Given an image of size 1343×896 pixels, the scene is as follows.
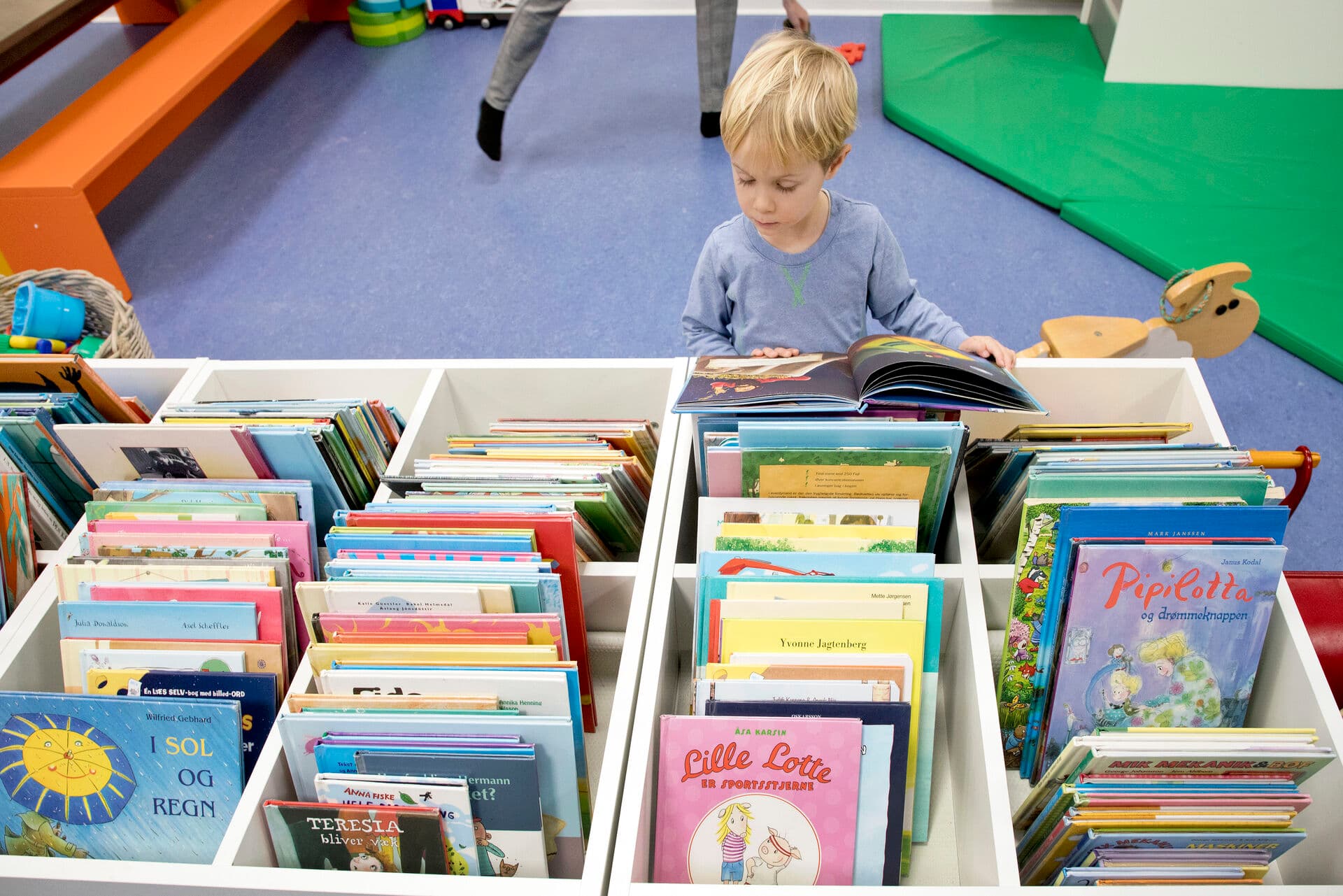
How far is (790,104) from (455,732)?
984 millimetres

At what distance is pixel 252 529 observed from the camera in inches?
51.9

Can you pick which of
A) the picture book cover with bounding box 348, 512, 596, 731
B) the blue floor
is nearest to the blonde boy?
the picture book cover with bounding box 348, 512, 596, 731

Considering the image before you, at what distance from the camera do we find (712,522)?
49.8 inches

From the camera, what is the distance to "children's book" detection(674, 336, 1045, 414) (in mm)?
1207

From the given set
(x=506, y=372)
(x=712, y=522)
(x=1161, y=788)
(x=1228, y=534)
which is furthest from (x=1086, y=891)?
(x=506, y=372)

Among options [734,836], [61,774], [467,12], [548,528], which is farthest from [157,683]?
[467,12]

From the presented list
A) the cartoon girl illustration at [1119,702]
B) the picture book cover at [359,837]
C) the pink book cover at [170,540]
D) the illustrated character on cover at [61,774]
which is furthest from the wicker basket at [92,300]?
the cartoon girl illustration at [1119,702]

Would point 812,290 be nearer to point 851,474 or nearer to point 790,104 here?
point 790,104

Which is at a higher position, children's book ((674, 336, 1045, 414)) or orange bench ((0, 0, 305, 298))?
children's book ((674, 336, 1045, 414))

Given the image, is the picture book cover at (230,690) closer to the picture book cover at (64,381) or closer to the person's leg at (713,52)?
the picture book cover at (64,381)

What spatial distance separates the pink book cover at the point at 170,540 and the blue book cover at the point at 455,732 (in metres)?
0.32

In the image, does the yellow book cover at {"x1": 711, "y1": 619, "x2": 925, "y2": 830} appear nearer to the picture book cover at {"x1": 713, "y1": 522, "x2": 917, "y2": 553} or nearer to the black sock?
the picture book cover at {"x1": 713, "y1": 522, "x2": 917, "y2": 553}

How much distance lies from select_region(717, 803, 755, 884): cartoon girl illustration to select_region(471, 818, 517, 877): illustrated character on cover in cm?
24

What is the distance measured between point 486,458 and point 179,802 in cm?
59
